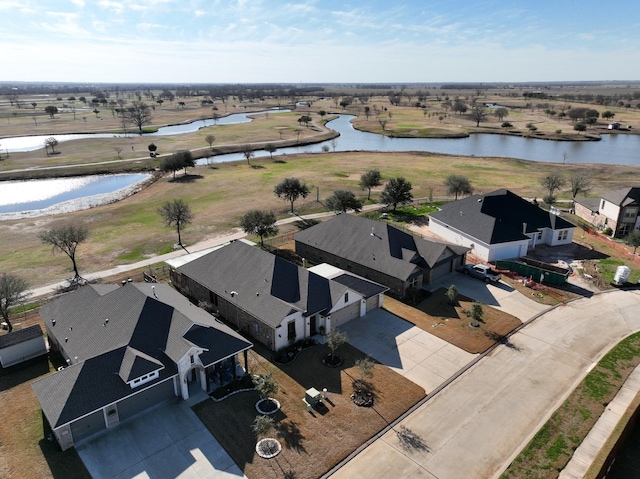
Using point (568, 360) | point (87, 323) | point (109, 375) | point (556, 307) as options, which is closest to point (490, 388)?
point (568, 360)

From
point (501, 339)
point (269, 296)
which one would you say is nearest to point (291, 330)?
point (269, 296)

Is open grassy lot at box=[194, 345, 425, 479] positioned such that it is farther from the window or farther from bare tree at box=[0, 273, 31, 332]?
bare tree at box=[0, 273, 31, 332]

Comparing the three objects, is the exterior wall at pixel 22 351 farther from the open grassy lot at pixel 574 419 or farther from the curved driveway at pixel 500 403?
the open grassy lot at pixel 574 419

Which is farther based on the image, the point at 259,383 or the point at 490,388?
the point at 490,388

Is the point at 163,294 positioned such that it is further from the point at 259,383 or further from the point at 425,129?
the point at 425,129

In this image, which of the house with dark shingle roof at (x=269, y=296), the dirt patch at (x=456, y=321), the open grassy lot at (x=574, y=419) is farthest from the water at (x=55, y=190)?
the open grassy lot at (x=574, y=419)

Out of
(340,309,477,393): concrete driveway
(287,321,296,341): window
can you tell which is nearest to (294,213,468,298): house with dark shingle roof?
(340,309,477,393): concrete driveway
